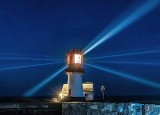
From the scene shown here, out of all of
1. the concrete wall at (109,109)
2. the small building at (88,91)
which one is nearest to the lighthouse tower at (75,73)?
the small building at (88,91)

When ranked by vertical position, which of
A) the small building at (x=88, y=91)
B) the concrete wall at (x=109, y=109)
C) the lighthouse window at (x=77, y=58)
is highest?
the lighthouse window at (x=77, y=58)

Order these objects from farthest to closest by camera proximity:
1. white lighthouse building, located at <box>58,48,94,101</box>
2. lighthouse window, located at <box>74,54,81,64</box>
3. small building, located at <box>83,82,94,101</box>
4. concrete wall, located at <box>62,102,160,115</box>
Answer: small building, located at <box>83,82,94,101</box>, lighthouse window, located at <box>74,54,81,64</box>, white lighthouse building, located at <box>58,48,94,101</box>, concrete wall, located at <box>62,102,160,115</box>

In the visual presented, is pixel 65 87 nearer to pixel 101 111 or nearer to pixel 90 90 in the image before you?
pixel 90 90

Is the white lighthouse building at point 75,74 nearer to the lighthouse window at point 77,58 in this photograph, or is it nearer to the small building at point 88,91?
the lighthouse window at point 77,58

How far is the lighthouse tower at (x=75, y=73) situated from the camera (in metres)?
38.9

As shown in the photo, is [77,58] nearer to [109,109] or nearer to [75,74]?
[75,74]

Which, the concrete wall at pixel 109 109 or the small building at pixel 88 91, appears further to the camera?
the small building at pixel 88 91

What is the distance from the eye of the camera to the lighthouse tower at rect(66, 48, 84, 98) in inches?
1533

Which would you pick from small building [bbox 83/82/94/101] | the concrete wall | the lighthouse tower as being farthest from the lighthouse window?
the concrete wall

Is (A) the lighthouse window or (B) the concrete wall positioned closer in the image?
(B) the concrete wall

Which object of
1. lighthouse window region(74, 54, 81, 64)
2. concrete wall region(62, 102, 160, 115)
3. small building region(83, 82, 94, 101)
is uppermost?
lighthouse window region(74, 54, 81, 64)

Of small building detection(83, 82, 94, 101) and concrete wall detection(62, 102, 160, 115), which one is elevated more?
small building detection(83, 82, 94, 101)

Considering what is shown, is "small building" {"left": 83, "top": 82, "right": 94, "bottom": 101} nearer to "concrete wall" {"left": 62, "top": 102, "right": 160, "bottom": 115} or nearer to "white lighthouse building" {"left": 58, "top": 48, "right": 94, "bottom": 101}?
"white lighthouse building" {"left": 58, "top": 48, "right": 94, "bottom": 101}

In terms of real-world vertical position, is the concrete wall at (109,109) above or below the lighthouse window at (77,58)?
below
